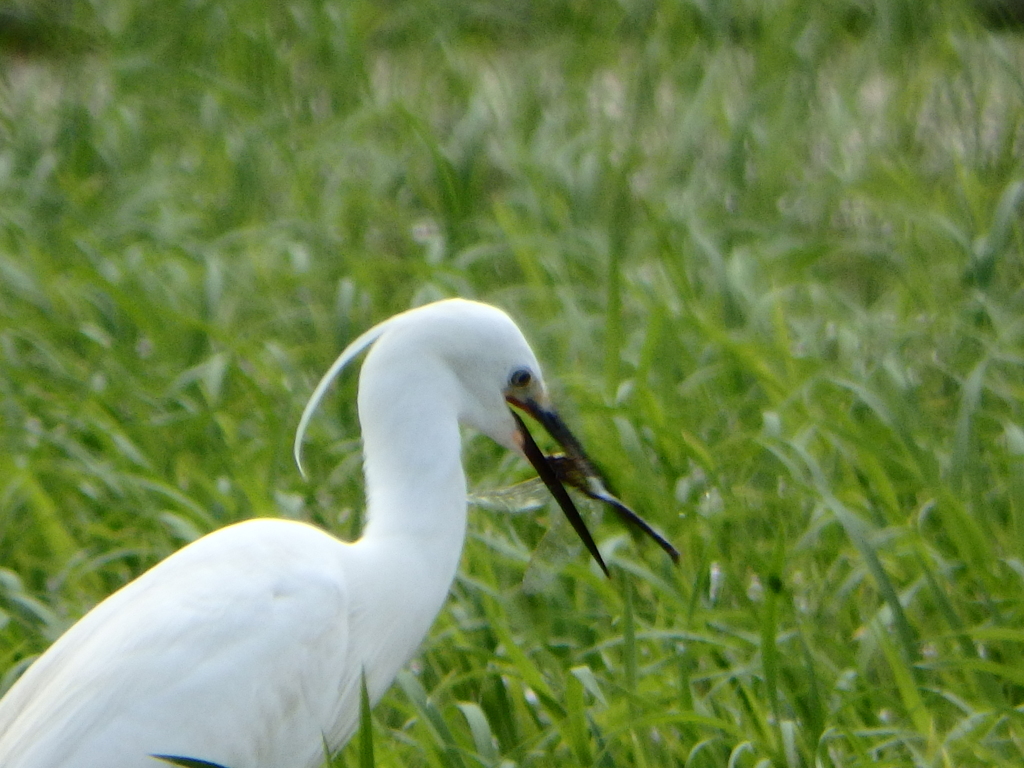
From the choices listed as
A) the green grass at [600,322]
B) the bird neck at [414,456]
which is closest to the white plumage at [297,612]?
the bird neck at [414,456]

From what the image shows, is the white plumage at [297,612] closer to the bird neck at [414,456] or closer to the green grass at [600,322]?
the bird neck at [414,456]

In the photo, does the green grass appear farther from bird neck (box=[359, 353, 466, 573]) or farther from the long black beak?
bird neck (box=[359, 353, 466, 573])

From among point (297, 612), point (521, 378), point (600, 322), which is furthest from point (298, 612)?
point (600, 322)

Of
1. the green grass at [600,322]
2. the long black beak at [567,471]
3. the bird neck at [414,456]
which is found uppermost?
the bird neck at [414,456]

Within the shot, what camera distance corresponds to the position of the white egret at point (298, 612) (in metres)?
2.10

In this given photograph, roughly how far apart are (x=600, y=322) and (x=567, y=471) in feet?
4.37

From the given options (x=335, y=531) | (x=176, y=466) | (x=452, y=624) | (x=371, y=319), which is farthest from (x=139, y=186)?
(x=452, y=624)

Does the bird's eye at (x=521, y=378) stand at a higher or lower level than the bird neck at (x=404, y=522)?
higher

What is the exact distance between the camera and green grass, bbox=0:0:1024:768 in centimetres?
256

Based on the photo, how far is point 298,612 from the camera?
2168 mm

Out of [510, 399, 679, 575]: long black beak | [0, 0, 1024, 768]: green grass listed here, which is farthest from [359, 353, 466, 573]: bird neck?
[0, 0, 1024, 768]: green grass

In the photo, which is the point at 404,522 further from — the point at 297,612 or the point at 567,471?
the point at 567,471

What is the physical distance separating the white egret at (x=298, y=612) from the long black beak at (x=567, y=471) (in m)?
0.02

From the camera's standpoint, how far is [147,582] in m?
2.25
